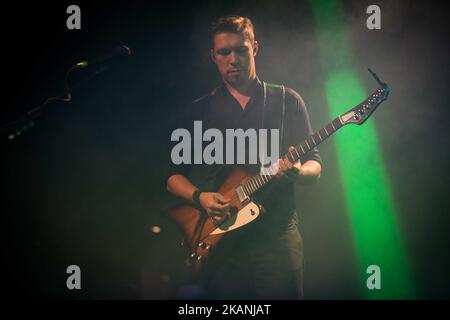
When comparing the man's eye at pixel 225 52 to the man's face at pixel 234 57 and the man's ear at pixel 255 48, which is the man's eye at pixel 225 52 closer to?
the man's face at pixel 234 57

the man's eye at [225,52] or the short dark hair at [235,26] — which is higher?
the short dark hair at [235,26]

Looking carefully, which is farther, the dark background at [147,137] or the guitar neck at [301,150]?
the dark background at [147,137]

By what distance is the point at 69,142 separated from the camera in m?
3.02

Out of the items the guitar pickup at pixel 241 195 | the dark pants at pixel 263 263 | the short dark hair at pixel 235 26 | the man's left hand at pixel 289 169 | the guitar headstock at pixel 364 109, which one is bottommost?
the dark pants at pixel 263 263

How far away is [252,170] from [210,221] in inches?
16.0

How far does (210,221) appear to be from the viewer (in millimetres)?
2811

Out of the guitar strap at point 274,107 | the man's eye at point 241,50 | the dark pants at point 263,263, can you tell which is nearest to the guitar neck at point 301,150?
the guitar strap at point 274,107

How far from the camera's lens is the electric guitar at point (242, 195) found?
110 inches

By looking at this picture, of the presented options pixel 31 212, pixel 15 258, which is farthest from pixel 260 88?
pixel 15 258

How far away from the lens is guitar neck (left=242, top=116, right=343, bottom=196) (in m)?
2.80

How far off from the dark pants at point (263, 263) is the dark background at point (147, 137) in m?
0.19

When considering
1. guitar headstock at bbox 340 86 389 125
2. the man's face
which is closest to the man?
the man's face

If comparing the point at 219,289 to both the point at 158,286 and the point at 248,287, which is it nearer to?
the point at 248,287

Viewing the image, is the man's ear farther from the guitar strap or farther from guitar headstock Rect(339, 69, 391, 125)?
guitar headstock Rect(339, 69, 391, 125)
